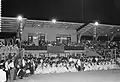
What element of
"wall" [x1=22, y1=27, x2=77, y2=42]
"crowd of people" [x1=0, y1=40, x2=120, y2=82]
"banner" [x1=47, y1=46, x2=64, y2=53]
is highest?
"wall" [x1=22, y1=27, x2=77, y2=42]

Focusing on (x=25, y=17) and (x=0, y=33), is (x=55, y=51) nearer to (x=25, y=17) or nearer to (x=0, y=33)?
(x=25, y=17)

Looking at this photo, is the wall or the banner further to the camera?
the wall

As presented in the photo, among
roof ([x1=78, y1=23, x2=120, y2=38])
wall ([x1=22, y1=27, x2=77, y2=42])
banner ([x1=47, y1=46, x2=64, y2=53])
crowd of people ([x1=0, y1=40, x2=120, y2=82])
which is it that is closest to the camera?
crowd of people ([x1=0, y1=40, x2=120, y2=82])

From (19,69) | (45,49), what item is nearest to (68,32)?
(45,49)

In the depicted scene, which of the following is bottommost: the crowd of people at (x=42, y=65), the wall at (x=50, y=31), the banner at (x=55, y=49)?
the crowd of people at (x=42, y=65)

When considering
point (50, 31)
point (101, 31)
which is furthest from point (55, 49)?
point (101, 31)

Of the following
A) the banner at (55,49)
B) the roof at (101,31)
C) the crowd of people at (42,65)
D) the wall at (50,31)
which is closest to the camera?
the crowd of people at (42,65)

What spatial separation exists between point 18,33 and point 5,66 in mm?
13624

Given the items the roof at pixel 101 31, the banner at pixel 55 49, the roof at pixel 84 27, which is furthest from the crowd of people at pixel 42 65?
the roof at pixel 101 31

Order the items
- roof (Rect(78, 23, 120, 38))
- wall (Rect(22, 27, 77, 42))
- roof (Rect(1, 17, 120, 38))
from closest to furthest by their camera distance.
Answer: roof (Rect(1, 17, 120, 38)) < wall (Rect(22, 27, 77, 42)) < roof (Rect(78, 23, 120, 38))

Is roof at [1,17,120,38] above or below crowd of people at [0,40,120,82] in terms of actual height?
above

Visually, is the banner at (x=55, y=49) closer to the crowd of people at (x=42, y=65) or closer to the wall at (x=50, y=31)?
the wall at (x=50, y=31)

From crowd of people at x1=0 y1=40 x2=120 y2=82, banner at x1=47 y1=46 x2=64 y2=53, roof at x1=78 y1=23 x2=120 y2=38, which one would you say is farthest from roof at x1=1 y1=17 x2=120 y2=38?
crowd of people at x1=0 y1=40 x2=120 y2=82

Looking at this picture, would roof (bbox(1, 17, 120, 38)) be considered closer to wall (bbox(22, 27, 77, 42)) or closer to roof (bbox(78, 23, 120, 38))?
roof (bbox(78, 23, 120, 38))
